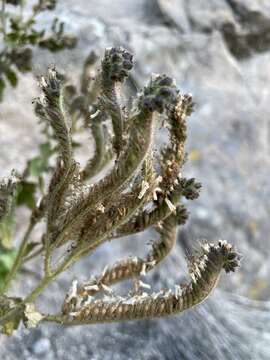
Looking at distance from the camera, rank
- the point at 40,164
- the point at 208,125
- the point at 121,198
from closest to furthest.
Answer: the point at 121,198 < the point at 40,164 < the point at 208,125

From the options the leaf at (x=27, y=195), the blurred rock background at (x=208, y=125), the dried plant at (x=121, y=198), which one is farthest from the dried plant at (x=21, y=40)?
the dried plant at (x=121, y=198)

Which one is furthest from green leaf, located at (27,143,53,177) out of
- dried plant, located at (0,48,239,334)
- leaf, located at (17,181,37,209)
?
dried plant, located at (0,48,239,334)

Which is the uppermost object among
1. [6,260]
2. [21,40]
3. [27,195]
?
[21,40]

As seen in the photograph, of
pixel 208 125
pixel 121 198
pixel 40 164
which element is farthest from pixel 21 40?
pixel 208 125

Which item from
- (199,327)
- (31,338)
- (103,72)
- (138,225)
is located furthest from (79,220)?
(199,327)

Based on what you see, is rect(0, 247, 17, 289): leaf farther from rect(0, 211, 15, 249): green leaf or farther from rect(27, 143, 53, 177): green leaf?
rect(27, 143, 53, 177): green leaf

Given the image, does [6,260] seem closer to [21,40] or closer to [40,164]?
[40,164]

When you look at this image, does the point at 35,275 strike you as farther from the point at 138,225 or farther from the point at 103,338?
the point at 138,225
